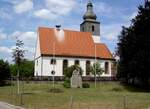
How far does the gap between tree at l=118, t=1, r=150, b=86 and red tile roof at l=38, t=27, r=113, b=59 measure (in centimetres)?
2406

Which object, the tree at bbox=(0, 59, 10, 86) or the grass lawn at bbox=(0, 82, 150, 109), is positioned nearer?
the grass lawn at bbox=(0, 82, 150, 109)

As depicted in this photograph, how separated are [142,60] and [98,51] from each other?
34.1 meters

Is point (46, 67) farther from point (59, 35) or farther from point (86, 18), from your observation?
point (86, 18)

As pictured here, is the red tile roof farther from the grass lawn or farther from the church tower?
the grass lawn

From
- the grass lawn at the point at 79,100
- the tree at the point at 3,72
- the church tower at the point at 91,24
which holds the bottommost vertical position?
the grass lawn at the point at 79,100

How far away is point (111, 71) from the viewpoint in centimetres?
8775

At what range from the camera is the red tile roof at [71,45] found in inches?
3258

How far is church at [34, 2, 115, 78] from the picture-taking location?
268 feet

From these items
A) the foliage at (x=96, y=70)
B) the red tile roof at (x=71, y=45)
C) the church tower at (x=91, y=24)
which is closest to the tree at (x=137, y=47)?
the foliage at (x=96, y=70)

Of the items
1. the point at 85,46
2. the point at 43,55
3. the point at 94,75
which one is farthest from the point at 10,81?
the point at 85,46

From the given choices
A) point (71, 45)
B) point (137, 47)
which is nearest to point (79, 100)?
point (137, 47)

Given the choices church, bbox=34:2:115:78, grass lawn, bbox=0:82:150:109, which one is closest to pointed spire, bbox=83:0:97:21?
church, bbox=34:2:115:78

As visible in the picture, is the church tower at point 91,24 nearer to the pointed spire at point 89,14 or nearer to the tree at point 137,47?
the pointed spire at point 89,14

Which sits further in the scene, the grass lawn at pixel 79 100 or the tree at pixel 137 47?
the tree at pixel 137 47
